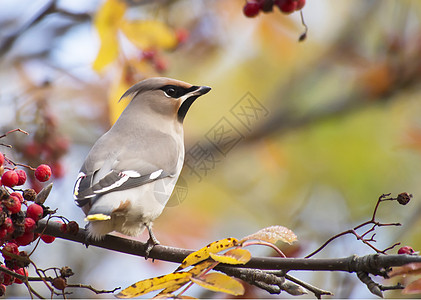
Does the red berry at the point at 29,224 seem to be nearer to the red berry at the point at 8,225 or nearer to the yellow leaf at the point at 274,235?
the red berry at the point at 8,225

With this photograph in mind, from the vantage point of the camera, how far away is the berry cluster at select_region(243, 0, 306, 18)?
3.20 meters

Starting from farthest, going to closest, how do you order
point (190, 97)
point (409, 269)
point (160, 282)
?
point (190, 97) → point (160, 282) → point (409, 269)

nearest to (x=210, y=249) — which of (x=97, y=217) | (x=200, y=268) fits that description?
(x=200, y=268)

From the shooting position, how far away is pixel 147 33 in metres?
3.51

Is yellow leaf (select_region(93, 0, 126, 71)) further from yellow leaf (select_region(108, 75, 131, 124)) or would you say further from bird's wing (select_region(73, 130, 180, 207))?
bird's wing (select_region(73, 130, 180, 207))

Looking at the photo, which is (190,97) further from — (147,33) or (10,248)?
(10,248)

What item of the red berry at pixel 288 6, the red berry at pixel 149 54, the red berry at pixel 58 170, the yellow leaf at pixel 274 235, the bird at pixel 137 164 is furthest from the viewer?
the red berry at pixel 149 54

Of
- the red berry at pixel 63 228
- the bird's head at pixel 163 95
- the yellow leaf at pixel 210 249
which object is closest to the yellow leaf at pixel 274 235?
the yellow leaf at pixel 210 249

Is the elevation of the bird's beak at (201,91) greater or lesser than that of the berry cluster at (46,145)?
greater

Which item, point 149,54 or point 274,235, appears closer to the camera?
point 274,235

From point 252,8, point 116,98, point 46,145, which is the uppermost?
point 252,8

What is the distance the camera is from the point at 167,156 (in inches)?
132

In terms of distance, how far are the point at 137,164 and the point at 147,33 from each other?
2.74 feet

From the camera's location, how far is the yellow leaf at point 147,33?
136 inches
